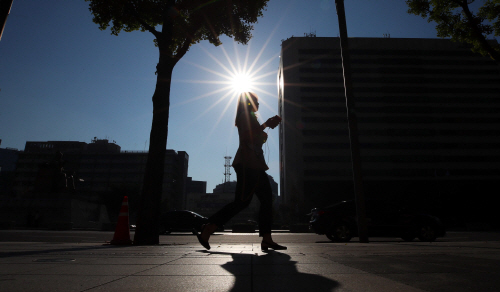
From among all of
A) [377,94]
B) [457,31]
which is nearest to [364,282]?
[457,31]

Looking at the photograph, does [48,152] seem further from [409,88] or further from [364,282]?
[364,282]

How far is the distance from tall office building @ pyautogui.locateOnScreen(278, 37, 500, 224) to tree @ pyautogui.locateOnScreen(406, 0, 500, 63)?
44.6 metres

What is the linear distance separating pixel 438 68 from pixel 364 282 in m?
73.3

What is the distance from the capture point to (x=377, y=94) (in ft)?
198

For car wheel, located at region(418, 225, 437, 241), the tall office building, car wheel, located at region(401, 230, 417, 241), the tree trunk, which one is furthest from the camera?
the tall office building

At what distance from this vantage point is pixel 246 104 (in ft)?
12.1

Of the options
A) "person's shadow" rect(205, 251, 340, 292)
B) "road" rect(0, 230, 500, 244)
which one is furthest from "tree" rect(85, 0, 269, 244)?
"person's shadow" rect(205, 251, 340, 292)

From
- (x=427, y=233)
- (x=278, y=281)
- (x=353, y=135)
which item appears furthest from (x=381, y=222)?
(x=278, y=281)

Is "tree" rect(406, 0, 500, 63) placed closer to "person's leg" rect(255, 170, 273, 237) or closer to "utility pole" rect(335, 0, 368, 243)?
"utility pole" rect(335, 0, 368, 243)

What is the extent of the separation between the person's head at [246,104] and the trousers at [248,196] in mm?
711

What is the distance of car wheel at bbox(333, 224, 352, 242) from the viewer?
29.1 feet

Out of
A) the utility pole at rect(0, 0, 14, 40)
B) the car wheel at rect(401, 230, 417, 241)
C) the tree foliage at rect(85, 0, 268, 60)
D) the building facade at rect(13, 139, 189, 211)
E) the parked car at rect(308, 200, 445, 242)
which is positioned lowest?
the car wheel at rect(401, 230, 417, 241)

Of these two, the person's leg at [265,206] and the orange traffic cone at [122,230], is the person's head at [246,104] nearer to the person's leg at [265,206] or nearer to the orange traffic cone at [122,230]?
the person's leg at [265,206]

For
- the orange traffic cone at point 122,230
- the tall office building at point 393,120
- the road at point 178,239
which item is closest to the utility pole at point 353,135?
the road at point 178,239
